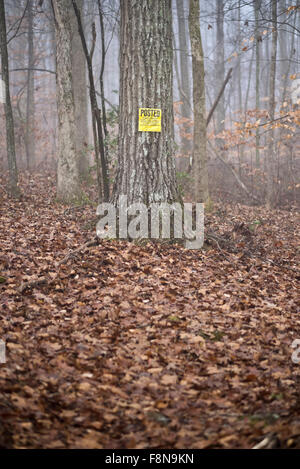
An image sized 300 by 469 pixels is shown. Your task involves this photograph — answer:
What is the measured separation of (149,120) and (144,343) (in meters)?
3.51

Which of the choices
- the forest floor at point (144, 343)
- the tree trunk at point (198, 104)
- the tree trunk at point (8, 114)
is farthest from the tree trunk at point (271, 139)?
the tree trunk at point (8, 114)

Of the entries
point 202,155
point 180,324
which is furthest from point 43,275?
point 202,155

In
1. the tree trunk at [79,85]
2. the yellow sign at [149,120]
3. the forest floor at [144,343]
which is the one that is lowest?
the forest floor at [144,343]

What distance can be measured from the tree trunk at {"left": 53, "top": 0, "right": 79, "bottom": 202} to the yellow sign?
416cm

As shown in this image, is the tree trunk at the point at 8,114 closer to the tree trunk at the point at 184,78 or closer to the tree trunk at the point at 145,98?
the tree trunk at the point at 145,98

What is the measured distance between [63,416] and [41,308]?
1648 mm

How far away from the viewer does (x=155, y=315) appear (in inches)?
172

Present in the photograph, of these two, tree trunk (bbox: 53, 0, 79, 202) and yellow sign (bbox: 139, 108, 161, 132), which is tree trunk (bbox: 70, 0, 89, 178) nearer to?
tree trunk (bbox: 53, 0, 79, 202)

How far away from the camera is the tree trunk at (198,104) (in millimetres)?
9508

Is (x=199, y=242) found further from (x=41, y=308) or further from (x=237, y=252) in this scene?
(x=41, y=308)

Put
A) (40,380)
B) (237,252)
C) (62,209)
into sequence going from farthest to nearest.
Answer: (62,209) < (237,252) < (40,380)

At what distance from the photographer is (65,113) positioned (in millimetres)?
9617

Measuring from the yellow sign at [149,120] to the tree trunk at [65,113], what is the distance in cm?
416

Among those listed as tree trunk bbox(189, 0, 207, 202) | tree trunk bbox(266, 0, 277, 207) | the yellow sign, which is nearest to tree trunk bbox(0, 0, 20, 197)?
the yellow sign
